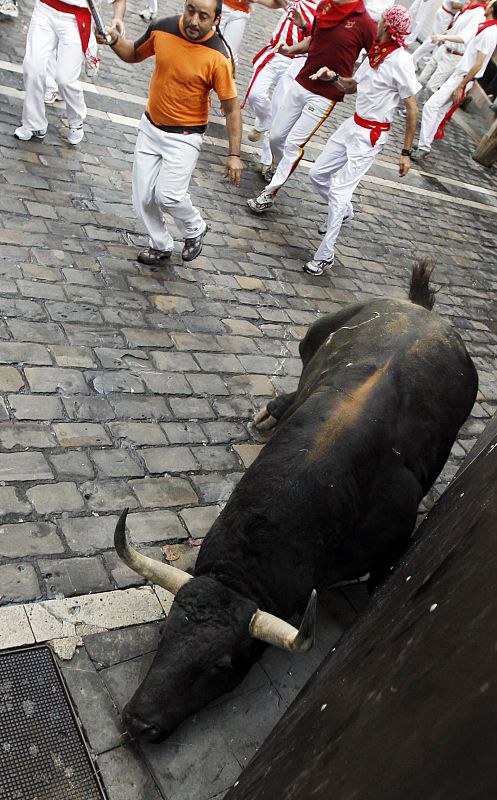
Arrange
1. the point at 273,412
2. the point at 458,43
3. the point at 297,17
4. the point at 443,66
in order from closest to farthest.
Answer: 1. the point at 273,412
2. the point at 297,17
3. the point at 458,43
4. the point at 443,66

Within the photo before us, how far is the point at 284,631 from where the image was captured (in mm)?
3328

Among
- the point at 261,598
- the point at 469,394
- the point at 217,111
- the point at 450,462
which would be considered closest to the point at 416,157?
the point at 217,111

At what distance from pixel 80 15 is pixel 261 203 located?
3.02 m

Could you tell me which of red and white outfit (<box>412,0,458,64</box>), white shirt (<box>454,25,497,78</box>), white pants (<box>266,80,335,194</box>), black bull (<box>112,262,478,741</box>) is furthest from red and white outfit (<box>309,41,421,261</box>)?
red and white outfit (<box>412,0,458,64</box>)

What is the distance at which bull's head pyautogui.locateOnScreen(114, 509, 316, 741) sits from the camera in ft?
10.9

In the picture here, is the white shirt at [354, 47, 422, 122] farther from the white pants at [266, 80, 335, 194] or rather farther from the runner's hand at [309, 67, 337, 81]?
the white pants at [266, 80, 335, 194]

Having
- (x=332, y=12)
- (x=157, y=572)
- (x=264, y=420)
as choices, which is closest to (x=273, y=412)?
(x=264, y=420)

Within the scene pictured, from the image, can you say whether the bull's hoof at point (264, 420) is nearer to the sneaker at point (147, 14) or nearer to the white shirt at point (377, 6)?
the white shirt at point (377, 6)

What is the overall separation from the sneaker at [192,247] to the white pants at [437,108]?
8653 mm

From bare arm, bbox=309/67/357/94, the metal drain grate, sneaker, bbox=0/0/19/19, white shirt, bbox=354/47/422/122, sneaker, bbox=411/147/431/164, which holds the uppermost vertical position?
white shirt, bbox=354/47/422/122

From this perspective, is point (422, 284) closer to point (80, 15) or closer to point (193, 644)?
point (193, 644)

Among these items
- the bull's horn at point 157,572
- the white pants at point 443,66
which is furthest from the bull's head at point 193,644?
the white pants at point 443,66

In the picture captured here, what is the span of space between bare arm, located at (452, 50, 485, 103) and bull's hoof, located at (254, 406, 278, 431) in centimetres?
1081

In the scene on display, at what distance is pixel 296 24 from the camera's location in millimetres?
9227
